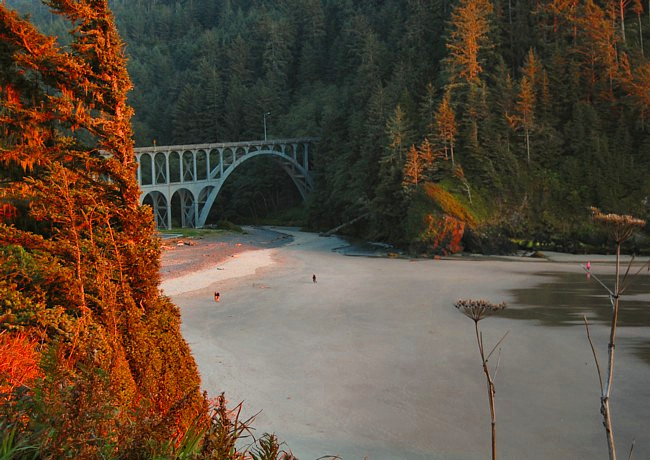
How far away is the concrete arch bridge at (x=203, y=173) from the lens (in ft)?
238

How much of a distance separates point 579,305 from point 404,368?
14249 mm

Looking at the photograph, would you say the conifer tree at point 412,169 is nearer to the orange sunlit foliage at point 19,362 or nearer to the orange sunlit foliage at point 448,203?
the orange sunlit foliage at point 448,203

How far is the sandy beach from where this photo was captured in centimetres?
1409

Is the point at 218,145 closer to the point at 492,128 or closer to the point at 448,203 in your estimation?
the point at 448,203

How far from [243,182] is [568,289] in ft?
235

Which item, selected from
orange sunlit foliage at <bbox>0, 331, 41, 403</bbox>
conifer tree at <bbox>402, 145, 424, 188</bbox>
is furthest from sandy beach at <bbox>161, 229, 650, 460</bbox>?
conifer tree at <bbox>402, 145, 424, 188</bbox>

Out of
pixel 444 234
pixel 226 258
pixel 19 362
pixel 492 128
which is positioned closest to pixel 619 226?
pixel 19 362

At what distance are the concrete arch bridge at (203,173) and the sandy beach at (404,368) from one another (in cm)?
3802

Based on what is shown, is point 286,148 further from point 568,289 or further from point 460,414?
point 460,414

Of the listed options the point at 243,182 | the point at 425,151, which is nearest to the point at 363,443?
the point at 425,151

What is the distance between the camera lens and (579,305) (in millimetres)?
29016

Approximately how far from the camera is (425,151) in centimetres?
5825

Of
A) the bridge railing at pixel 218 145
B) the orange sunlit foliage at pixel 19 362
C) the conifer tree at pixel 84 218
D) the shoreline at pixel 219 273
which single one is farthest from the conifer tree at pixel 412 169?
the orange sunlit foliage at pixel 19 362

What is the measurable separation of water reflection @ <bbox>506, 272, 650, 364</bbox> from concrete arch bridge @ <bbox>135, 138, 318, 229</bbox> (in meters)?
49.9
